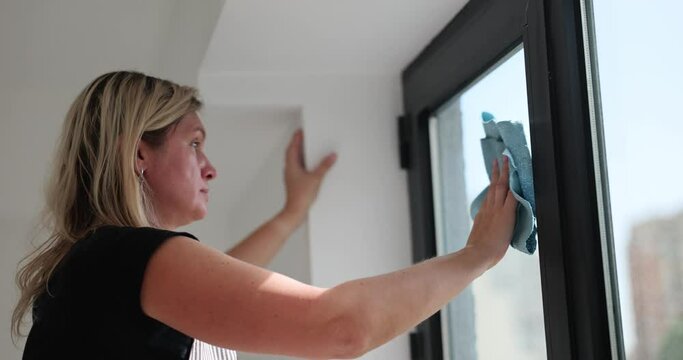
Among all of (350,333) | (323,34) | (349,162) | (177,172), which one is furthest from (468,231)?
(350,333)

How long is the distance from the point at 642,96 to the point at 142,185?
2.54ft

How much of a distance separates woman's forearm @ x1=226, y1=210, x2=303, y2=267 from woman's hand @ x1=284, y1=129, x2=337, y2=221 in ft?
0.05

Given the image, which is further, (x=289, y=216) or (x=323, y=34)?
(x=289, y=216)

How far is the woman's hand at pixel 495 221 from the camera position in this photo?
1323 mm

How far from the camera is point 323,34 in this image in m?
1.84

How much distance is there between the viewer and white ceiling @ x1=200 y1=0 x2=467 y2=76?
5.60 feet

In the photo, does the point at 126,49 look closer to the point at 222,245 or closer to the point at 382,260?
the point at 222,245

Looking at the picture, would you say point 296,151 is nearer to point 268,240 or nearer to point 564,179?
point 268,240

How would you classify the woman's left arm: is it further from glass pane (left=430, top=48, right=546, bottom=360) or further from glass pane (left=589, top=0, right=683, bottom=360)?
glass pane (left=589, top=0, right=683, bottom=360)

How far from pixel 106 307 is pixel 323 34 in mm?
835

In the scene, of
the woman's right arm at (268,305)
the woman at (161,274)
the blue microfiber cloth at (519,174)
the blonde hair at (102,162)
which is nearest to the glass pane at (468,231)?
the blue microfiber cloth at (519,174)

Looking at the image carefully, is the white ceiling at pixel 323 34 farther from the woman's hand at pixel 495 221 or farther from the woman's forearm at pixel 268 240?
the woman's hand at pixel 495 221

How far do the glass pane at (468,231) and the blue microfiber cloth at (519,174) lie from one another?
10cm

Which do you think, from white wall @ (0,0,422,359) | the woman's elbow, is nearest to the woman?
the woman's elbow
